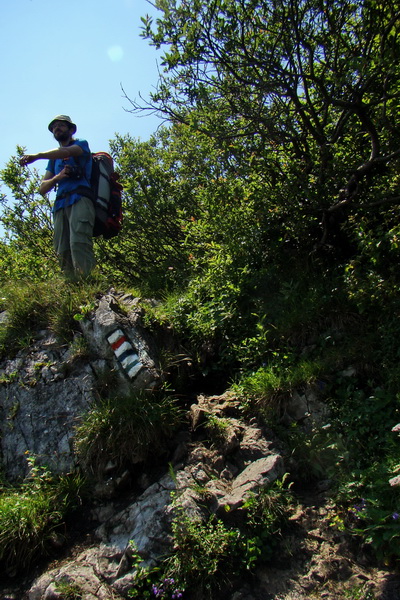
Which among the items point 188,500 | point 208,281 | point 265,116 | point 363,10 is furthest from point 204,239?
point 188,500

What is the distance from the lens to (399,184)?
4.38m

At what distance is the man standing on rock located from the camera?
17.9 ft

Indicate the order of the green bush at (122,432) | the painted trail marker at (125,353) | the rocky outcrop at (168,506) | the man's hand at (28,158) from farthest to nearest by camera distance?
the man's hand at (28,158), the painted trail marker at (125,353), the green bush at (122,432), the rocky outcrop at (168,506)

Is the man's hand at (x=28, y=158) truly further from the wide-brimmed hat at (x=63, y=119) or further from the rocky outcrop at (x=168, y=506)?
the rocky outcrop at (x=168, y=506)

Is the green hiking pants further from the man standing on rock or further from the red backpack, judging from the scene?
the red backpack

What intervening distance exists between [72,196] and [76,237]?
51cm

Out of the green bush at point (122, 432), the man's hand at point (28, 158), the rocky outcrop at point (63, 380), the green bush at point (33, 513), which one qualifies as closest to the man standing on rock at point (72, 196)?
the man's hand at point (28, 158)

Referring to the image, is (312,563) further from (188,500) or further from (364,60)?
(364,60)

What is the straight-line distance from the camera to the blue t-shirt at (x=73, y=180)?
18.1 ft

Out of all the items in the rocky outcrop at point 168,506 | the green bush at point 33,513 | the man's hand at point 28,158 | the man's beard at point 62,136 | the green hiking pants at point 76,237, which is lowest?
the rocky outcrop at point 168,506

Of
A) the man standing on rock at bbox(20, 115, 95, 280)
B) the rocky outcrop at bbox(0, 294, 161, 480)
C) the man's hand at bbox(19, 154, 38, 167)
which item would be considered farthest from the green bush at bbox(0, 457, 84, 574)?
the man's hand at bbox(19, 154, 38, 167)

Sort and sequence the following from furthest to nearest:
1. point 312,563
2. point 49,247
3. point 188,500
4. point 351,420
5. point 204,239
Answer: point 49,247 → point 204,239 → point 351,420 → point 188,500 → point 312,563

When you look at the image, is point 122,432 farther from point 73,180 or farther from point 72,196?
point 73,180

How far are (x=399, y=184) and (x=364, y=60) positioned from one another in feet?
4.46
